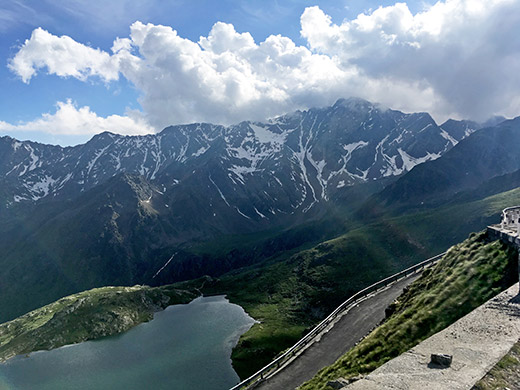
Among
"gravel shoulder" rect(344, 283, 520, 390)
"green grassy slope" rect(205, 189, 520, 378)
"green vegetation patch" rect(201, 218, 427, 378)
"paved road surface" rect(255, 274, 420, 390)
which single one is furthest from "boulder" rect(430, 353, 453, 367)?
"green grassy slope" rect(205, 189, 520, 378)

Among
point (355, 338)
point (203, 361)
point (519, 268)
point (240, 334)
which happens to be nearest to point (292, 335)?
point (240, 334)

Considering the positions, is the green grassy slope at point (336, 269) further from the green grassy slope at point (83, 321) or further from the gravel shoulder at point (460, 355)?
the gravel shoulder at point (460, 355)

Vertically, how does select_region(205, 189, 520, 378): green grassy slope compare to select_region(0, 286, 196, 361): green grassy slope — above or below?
below

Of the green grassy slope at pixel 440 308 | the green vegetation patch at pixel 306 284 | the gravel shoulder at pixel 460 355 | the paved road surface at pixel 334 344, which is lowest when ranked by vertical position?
the green vegetation patch at pixel 306 284

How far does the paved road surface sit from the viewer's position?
33.7 meters

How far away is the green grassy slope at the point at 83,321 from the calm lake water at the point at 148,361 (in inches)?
233

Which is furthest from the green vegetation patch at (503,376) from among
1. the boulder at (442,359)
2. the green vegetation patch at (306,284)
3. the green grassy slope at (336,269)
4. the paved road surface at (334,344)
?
the green grassy slope at (336,269)

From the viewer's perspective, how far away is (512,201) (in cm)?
14675

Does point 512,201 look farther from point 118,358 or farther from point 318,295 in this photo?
point 118,358

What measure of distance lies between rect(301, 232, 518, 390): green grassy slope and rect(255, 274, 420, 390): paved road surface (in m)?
7.09

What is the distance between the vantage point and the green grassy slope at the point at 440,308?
2389cm

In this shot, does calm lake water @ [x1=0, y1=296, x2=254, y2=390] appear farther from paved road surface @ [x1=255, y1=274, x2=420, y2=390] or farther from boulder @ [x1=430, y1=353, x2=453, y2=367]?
boulder @ [x1=430, y1=353, x2=453, y2=367]

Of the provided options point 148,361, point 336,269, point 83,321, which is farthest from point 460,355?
point 83,321

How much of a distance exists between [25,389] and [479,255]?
311 ft
